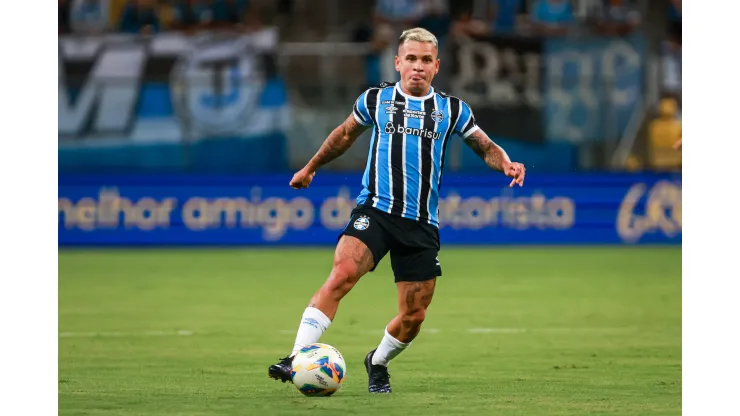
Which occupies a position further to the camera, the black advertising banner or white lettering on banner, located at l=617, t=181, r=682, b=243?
the black advertising banner

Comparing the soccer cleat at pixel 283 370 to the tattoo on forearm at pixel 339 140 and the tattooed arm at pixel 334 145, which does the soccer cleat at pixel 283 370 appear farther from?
the tattoo on forearm at pixel 339 140

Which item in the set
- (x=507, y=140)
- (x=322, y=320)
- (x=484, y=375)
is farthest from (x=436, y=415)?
(x=507, y=140)

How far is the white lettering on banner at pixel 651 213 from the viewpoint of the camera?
18.1 metres

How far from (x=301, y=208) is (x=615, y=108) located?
4.93m

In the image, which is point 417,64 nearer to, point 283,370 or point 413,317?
point 413,317

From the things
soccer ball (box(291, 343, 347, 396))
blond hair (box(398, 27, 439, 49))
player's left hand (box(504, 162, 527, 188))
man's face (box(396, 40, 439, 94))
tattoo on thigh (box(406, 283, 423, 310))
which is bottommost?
soccer ball (box(291, 343, 347, 396))

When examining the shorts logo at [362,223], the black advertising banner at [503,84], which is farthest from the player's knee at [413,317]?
the black advertising banner at [503,84]

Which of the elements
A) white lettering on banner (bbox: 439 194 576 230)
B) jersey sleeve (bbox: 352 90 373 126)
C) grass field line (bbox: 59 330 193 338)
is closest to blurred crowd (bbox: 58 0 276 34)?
white lettering on banner (bbox: 439 194 576 230)

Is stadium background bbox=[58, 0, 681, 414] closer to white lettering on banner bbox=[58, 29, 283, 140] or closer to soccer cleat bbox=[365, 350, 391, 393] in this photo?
white lettering on banner bbox=[58, 29, 283, 140]

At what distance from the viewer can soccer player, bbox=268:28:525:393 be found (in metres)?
6.88

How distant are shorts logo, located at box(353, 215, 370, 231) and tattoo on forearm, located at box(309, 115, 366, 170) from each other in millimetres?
440

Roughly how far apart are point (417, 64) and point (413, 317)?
4.62 feet

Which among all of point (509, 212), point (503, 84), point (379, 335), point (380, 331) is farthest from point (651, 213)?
point (379, 335)

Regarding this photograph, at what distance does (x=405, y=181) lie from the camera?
7.02 metres
